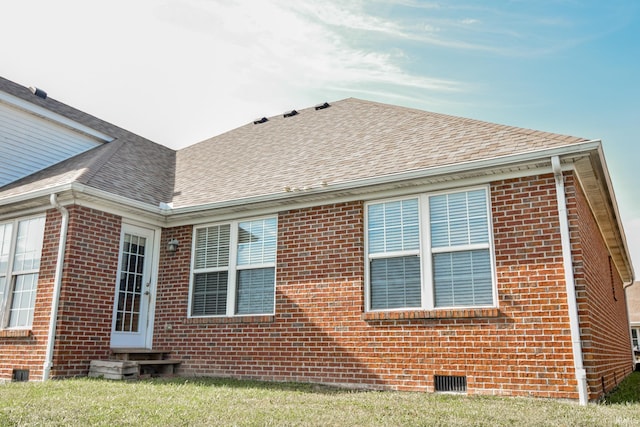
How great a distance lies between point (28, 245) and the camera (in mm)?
8836

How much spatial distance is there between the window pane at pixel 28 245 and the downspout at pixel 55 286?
0.66 m

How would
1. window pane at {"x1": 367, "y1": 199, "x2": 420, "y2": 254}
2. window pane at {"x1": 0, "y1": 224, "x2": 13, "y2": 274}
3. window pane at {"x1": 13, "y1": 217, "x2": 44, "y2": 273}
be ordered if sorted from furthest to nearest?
1. window pane at {"x1": 0, "y1": 224, "x2": 13, "y2": 274}
2. window pane at {"x1": 13, "y1": 217, "x2": 44, "y2": 273}
3. window pane at {"x1": 367, "y1": 199, "x2": 420, "y2": 254}

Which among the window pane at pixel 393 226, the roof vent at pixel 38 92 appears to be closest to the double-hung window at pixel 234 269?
the window pane at pixel 393 226

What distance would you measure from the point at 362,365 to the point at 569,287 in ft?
9.33

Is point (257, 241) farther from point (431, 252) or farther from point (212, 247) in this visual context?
point (431, 252)

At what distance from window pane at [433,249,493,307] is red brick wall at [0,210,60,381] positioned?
5903 millimetres

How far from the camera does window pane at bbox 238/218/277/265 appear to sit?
27.7ft

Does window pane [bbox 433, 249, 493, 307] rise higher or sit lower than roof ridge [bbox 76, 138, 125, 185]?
lower

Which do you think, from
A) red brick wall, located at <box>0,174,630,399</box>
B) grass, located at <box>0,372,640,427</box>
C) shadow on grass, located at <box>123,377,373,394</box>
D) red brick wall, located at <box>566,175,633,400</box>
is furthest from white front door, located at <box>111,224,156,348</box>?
red brick wall, located at <box>566,175,633,400</box>

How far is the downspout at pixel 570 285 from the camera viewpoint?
18.9 ft

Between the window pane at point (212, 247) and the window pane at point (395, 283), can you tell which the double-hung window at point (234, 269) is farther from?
the window pane at point (395, 283)

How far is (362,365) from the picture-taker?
7.20m

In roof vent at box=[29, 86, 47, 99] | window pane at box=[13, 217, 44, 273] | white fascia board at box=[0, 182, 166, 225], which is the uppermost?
roof vent at box=[29, 86, 47, 99]

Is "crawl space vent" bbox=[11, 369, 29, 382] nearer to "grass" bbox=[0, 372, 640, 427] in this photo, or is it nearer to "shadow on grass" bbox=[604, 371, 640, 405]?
"grass" bbox=[0, 372, 640, 427]
